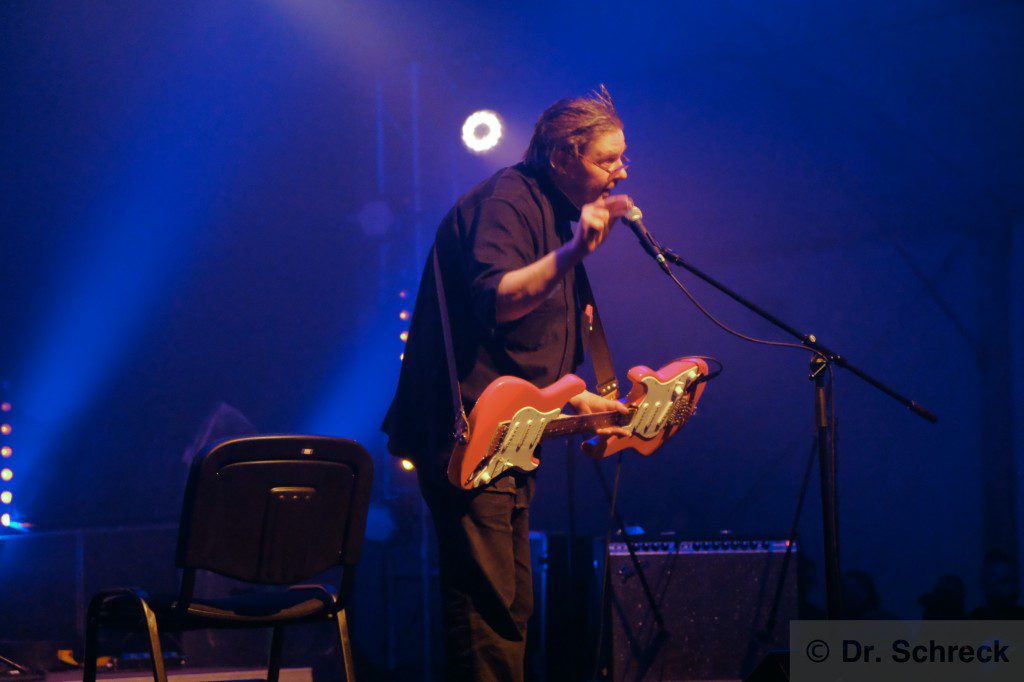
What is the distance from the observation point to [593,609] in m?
4.38

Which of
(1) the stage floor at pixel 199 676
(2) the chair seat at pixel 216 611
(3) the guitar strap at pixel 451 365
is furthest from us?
(1) the stage floor at pixel 199 676

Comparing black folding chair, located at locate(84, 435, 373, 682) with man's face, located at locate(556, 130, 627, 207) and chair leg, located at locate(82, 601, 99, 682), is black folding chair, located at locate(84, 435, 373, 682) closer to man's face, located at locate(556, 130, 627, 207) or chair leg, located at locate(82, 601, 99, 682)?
chair leg, located at locate(82, 601, 99, 682)

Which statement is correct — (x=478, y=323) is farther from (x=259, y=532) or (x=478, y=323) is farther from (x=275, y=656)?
(x=275, y=656)

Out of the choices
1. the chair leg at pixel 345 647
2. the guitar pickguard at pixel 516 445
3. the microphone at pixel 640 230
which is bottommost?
the chair leg at pixel 345 647

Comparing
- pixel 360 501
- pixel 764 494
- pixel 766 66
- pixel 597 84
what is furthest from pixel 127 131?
pixel 764 494

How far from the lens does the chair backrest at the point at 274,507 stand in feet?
7.14

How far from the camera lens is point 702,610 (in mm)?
3617

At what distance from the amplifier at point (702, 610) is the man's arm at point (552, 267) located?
76.8 inches

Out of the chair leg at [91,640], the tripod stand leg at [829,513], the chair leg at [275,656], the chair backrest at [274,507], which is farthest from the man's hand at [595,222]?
the chair leg at [275,656]

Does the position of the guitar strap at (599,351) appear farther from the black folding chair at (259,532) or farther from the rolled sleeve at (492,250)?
the black folding chair at (259,532)

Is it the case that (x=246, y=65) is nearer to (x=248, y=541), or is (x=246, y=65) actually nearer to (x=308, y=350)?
(x=308, y=350)

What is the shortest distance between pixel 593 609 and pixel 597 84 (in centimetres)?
333

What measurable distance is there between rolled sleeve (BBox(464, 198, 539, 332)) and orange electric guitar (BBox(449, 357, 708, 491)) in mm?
200

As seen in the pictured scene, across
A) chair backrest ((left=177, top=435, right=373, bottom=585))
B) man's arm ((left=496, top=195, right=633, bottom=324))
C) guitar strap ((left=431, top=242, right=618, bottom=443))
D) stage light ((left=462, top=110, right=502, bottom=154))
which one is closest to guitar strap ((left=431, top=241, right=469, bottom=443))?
guitar strap ((left=431, top=242, right=618, bottom=443))
